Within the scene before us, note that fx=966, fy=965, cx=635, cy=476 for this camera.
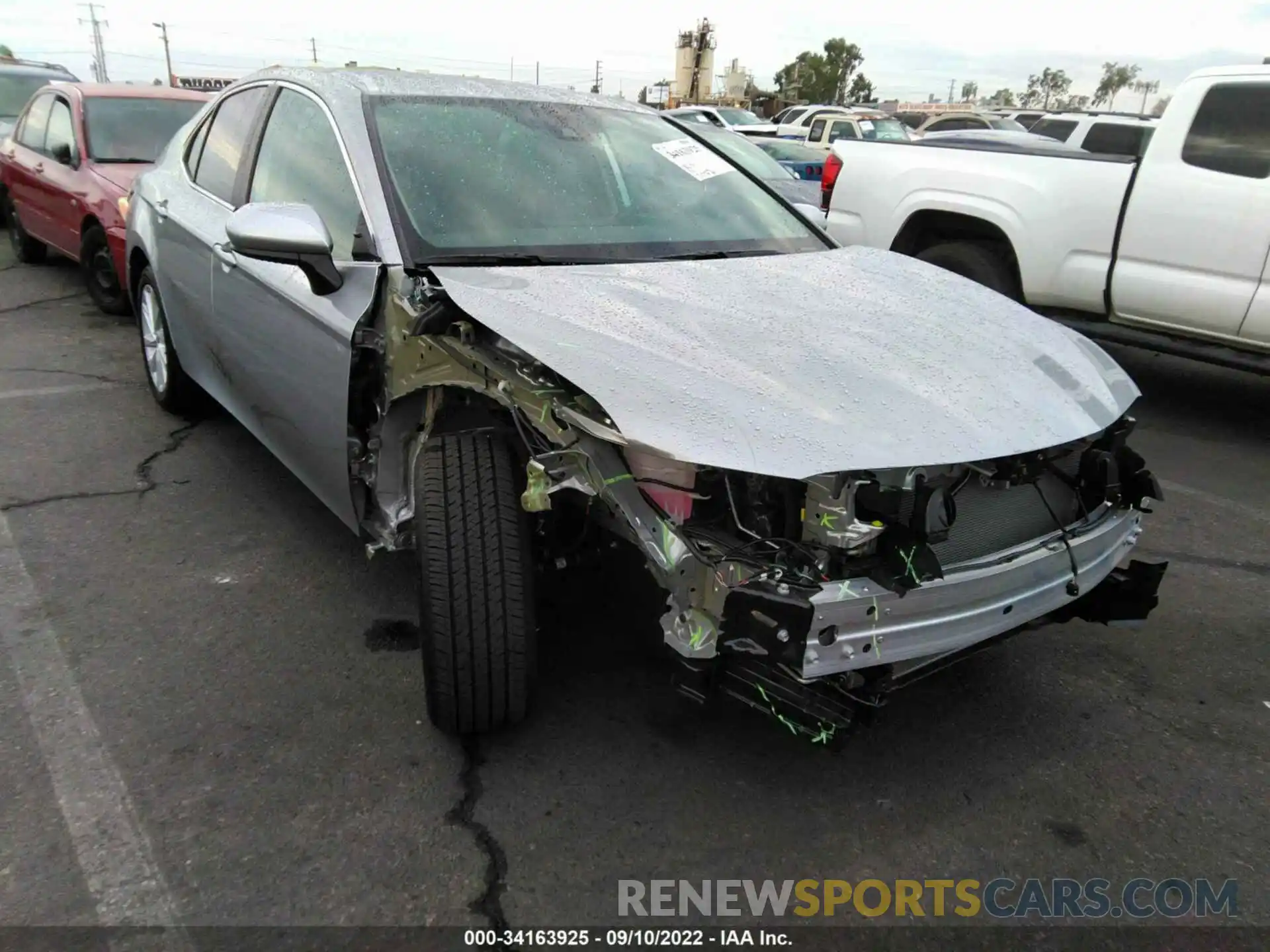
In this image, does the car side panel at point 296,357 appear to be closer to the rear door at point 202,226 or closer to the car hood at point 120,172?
the rear door at point 202,226

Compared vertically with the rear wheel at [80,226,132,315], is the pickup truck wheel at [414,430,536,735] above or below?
above

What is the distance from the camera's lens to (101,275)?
22.9 feet

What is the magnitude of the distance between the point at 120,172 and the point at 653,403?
6093mm

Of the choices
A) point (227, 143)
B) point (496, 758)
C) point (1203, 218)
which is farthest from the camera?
point (1203, 218)

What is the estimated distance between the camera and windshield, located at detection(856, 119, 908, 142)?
55.7 ft

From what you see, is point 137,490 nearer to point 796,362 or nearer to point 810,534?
point 796,362

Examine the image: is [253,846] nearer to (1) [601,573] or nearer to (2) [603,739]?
(2) [603,739]

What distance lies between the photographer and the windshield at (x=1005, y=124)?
17609mm

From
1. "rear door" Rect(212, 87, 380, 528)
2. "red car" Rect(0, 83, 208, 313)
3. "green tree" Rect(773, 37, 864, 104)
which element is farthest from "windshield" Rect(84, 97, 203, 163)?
"green tree" Rect(773, 37, 864, 104)

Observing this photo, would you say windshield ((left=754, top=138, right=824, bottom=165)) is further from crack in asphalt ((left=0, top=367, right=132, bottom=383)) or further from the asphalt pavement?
the asphalt pavement

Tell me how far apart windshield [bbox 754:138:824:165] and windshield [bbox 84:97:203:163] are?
787 cm

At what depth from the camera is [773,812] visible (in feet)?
8.02

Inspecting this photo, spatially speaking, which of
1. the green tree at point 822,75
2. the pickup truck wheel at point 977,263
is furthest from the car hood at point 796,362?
the green tree at point 822,75

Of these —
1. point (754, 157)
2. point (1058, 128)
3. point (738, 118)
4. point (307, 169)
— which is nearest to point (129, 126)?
point (307, 169)
